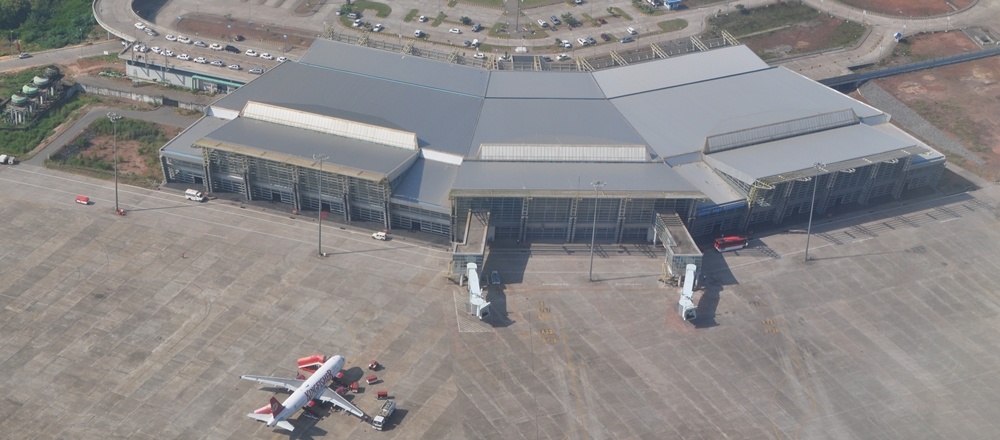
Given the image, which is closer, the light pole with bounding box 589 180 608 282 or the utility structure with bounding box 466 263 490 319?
the utility structure with bounding box 466 263 490 319

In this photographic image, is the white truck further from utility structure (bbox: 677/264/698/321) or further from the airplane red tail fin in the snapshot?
utility structure (bbox: 677/264/698/321)

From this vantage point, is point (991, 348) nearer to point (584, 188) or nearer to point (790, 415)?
→ point (790, 415)

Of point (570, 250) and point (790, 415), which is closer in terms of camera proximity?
point (790, 415)

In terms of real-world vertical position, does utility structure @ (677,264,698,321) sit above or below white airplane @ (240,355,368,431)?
above

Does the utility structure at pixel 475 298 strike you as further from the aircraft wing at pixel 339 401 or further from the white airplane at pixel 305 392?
the aircraft wing at pixel 339 401

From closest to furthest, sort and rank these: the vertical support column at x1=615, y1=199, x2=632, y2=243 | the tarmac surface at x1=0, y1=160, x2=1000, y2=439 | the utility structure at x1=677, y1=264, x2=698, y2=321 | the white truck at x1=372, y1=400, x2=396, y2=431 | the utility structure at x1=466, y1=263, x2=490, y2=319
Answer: the white truck at x1=372, y1=400, x2=396, y2=431, the tarmac surface at x1=0, y1=160, x2=1000, y2=439, the utility structure at x1=466, y1=263, x2=490, y2=319, the utility structure at x1=677, y1=264, x2=698, y2=321, the vertical support column at x1=615, y1=199, x2=632, y2=243

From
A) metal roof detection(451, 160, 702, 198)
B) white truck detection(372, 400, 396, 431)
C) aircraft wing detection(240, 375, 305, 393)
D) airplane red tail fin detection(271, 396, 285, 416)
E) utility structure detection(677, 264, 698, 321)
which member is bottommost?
white truck detection(372, 400, 396, 431)

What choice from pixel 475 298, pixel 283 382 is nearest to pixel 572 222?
pixel 475 298

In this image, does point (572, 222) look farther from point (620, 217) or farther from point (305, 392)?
point (305, 392)

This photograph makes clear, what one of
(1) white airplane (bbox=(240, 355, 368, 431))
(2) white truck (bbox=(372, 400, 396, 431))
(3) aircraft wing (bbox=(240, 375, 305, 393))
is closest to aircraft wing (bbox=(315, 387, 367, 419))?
(1) white airplane (bbox=(240, 355, 368, 431))

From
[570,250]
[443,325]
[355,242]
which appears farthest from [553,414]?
[355,242]
